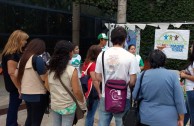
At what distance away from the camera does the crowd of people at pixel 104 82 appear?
124 inches

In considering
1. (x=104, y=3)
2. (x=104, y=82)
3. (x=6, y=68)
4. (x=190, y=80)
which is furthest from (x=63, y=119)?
(x=104, y=3)

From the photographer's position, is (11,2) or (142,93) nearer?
(142,93)

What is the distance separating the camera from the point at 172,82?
312cm

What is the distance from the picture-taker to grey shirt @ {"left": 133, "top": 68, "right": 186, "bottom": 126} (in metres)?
3.11

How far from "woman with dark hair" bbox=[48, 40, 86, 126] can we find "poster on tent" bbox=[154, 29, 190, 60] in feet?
16.8

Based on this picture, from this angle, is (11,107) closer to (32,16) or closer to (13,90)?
(13,90)

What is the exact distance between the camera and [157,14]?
996 cm

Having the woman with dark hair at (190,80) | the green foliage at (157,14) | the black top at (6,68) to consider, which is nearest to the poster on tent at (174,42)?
the green foliage at (157,14)

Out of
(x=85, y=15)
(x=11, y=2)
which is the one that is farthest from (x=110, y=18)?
(x=11, y=2)

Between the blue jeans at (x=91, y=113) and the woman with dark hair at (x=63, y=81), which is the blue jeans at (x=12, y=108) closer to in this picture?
the blue jeans at (x=91, y=113)

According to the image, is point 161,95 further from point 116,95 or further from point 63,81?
point 63,81

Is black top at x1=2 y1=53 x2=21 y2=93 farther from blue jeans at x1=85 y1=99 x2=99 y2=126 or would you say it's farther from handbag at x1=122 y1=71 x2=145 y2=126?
handbag at x1=122 y1=71 x2=145 y2=126

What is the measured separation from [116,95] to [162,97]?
0.56 meters

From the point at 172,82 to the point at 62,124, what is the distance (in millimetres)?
1462
